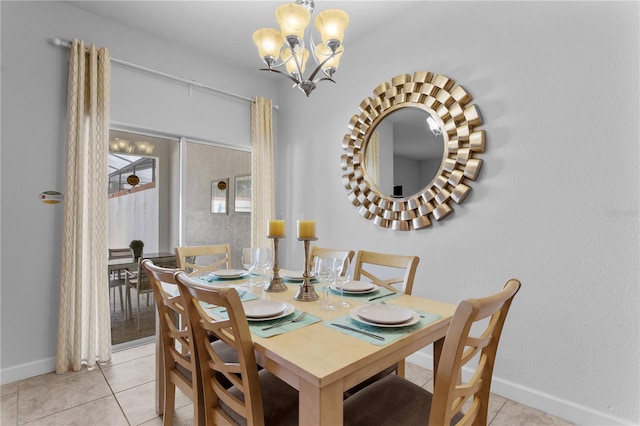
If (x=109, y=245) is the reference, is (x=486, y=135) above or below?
above

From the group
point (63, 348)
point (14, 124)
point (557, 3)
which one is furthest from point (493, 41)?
point (63, 348)

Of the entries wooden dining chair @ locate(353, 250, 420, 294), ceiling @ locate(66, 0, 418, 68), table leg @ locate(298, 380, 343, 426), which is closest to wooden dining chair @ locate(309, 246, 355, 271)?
wooden dining chair @ locate(353, 250, 420, 294)

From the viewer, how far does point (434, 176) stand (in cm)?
233

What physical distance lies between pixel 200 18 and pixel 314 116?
1.31 meters

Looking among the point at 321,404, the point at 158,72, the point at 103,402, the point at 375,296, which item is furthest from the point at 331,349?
the point at 158,72

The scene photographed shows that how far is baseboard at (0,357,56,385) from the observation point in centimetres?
211

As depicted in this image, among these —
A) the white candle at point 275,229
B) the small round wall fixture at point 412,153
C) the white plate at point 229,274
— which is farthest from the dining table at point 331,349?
the small round wall fixture at point 412,153

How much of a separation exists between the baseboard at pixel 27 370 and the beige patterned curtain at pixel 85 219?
0.34 feet

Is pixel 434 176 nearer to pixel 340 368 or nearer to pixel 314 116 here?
pixel 314 116

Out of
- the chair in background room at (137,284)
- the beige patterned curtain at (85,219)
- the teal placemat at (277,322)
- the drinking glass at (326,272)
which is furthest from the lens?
the chair in background room at (137,284)

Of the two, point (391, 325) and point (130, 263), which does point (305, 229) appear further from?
point (130, 263)

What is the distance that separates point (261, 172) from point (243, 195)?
34 cm

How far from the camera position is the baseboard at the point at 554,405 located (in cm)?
164

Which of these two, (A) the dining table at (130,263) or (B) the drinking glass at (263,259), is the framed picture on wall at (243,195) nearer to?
(A) the dining table at (130,263)
